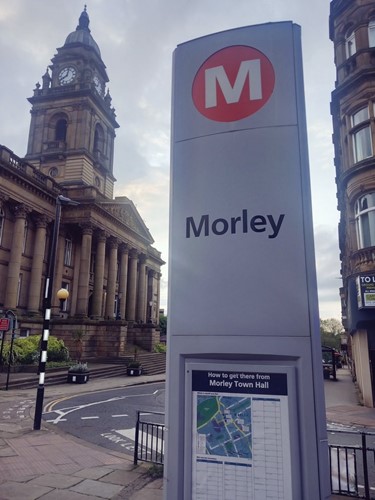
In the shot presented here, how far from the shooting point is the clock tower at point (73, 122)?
51812mm

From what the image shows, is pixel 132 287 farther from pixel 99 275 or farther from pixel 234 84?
pixel 234 84

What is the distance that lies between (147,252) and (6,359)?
33.0 meters

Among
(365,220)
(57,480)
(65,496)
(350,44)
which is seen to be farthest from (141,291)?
(65,496)

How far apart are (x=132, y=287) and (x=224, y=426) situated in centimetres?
4890

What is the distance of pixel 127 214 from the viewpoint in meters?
50.2

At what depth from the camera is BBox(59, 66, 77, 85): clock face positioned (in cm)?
5606

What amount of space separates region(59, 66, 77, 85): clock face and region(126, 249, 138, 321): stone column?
85.0ft

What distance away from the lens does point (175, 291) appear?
12.7 ft

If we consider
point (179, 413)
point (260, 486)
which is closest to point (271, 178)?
point (179, 413)

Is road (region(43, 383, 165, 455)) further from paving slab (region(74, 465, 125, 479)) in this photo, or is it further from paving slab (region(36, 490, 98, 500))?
paving slab (region(36, 490, 98, 500))

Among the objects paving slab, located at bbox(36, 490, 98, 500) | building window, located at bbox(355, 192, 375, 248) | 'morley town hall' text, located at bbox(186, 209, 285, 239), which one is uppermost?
building window, located at bbox(355, 192, 375, 248)

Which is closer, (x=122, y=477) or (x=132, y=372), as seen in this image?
(x=122, y=477)

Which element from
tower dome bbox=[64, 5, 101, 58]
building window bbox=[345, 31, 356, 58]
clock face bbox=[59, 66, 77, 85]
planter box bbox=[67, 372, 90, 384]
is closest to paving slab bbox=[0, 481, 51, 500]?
planter box bbox=[67, 372, 90, 384]

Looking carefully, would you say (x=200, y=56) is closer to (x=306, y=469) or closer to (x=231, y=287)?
(x=231, y=287)
